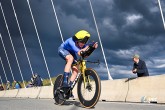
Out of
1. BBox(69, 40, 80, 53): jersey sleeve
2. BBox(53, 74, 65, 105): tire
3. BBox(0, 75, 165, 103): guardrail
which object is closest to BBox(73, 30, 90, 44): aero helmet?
BBox(69, 40, 80, 53): jersey sleeve

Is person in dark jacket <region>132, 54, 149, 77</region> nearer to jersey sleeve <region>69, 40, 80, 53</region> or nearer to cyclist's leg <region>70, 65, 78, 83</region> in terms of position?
cyclist's leg <region>70, 65, 78, 83</region>

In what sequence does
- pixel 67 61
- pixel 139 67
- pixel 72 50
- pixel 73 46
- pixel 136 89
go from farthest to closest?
pixel 139 67, pixel 136 89, pixel 72 50, pixel 67 61, pixel 73 46

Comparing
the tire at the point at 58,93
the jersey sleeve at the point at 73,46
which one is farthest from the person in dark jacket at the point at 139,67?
the jersey sleeve at the point at 73,46

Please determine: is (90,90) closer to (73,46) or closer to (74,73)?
(74,73)

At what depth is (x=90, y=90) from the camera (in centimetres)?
738

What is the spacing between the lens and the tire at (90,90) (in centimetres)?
711

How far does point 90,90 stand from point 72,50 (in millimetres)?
1180

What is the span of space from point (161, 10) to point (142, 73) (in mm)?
2808

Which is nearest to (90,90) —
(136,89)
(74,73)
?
(74,73)

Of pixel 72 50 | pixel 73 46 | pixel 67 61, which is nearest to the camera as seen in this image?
pixel 73 46

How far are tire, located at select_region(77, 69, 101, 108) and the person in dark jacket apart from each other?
416cm

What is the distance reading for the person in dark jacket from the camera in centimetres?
1158

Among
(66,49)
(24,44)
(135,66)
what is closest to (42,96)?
(135,66)

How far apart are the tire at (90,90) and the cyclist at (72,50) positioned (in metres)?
0.38
